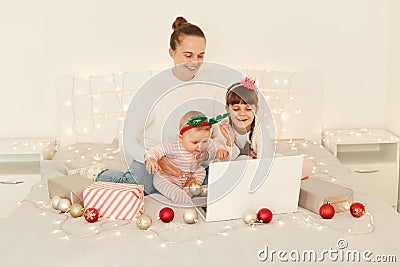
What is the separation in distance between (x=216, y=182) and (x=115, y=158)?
3.54 ft

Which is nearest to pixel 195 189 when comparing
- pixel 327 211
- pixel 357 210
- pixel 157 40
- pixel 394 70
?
pixel 327 211

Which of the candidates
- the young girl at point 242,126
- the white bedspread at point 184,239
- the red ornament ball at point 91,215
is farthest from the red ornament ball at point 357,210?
the red ornament ball at point 91,215

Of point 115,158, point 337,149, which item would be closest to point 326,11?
point 337,149

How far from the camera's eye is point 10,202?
128 inches

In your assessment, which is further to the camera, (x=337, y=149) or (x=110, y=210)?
(x=337, y=149)

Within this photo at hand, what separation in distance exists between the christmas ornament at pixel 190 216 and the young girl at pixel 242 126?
0.45m

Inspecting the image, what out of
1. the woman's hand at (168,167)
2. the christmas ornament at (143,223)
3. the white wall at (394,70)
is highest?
the white wall at (394,70)

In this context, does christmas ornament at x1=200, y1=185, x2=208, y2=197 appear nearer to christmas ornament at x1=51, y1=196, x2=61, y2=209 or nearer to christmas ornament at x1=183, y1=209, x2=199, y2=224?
christmas ornament at x1=183, y1=209, x2=199, y2=224

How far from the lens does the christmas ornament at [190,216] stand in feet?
7.26

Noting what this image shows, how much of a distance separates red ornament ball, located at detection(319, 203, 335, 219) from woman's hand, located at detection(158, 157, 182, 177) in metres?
0.66

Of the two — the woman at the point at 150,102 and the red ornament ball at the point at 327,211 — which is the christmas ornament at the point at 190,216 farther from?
the red ornament ball at the point at 327,211

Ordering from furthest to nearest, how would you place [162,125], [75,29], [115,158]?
1. [75,29]
2. [115,158]
3. [162,125]

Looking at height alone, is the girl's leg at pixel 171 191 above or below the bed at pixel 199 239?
above

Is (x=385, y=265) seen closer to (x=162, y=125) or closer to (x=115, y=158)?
(x=162, y=125)
